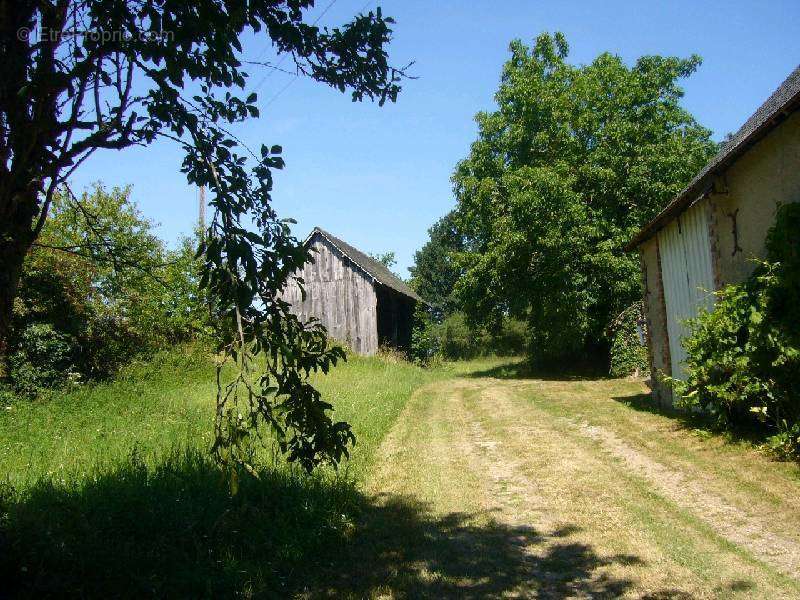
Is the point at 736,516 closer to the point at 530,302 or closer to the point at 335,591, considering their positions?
the point at 335,591

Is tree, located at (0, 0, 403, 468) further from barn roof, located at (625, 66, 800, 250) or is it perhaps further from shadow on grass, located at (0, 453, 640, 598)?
barn roof, located at (625, 66, 800, 250)

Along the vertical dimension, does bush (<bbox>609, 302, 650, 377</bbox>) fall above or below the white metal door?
below

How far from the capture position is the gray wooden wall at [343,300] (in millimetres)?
26469

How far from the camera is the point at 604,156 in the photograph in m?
21.6

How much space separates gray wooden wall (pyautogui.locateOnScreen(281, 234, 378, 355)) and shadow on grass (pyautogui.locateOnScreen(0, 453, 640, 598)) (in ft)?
65.1

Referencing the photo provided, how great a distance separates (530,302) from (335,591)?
18796mm

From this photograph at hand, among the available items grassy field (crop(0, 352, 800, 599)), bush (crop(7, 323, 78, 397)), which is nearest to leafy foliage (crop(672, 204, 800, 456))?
grassy field (crop(0, 352, 800, 599))

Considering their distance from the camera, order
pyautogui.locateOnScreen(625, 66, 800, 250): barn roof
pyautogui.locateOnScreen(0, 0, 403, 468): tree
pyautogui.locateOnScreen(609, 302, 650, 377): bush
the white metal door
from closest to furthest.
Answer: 1. pyautogui.locateOnScreen(0, 0, 403, 468): tree
2. pyautogui.locateOnScreen(625, 66, 800, 250): barn roof
3. the white metal door
4. pyautogui.locateOnScreen(609, 302, 650, 377): bush

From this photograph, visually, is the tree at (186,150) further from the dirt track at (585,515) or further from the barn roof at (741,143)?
the barn roof at (741,143)

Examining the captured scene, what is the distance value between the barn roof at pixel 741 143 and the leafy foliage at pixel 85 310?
31.8ft

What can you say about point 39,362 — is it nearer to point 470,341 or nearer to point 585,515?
point 585,515

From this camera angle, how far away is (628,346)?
20.8 metres

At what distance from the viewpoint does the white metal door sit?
1053 cm

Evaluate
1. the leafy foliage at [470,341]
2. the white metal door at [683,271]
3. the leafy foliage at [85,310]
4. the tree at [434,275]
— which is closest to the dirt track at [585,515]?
the white metal door at [683,271]
